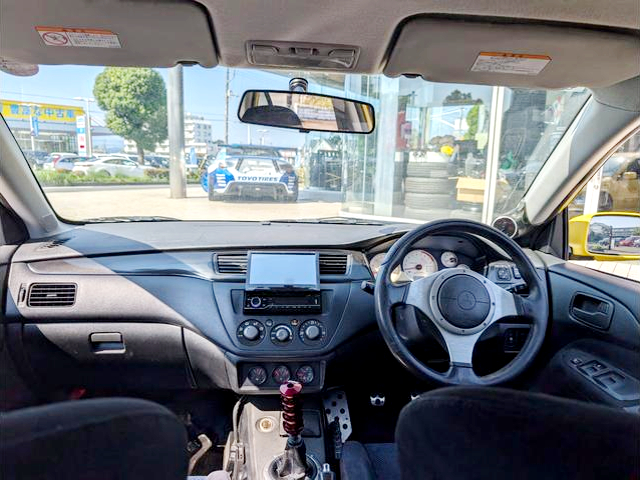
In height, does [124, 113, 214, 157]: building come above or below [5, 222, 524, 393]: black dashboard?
above

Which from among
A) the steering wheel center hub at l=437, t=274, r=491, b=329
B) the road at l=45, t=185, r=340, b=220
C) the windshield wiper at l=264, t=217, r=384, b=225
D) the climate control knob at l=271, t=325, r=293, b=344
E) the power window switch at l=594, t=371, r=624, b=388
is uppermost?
the road at l=45, t=185, r=340, b=220

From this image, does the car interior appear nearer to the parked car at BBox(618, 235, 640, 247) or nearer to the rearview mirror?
the rearview mirror

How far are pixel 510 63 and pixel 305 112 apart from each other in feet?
3.28

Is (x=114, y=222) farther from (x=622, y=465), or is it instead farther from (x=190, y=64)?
(x=622, y=465)

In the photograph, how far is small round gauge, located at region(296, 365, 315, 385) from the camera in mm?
2248

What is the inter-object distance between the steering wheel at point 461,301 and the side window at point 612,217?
2.28ft

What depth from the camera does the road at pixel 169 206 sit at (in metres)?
2.85

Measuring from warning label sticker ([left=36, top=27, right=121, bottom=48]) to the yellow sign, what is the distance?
2.39ft

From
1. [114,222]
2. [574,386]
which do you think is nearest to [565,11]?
[574,386]

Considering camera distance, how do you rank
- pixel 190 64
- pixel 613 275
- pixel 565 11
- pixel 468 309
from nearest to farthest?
pixel 565 11 < pixel 468 309 < pixel 190 64 < pixel 613 275

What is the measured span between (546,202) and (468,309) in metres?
1.18

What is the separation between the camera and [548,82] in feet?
7.36

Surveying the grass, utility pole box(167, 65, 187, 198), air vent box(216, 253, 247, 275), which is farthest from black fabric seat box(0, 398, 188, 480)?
utility pole box(167, 65, 187, 198)

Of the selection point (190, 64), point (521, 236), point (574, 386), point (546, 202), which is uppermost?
point (190, 64)
